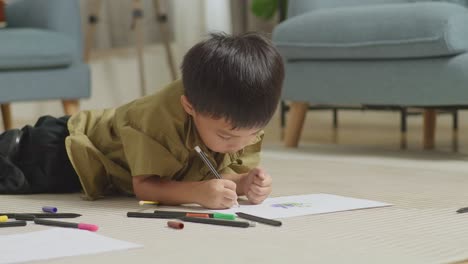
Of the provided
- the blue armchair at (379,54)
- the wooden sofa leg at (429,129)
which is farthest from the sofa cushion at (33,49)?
the wooden sofa leg at (429,129)

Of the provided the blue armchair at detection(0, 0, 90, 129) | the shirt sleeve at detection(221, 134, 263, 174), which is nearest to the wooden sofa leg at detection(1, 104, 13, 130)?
the blue armchair at detection(0, 0, 90, 129)

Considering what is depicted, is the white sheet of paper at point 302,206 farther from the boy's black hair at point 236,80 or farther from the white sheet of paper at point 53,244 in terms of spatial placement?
the white sheet of paper at point 53,244

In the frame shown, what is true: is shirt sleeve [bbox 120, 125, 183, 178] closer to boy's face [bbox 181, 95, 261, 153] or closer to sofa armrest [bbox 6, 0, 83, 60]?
boy's face [bbox 181, 95, 261, 153]

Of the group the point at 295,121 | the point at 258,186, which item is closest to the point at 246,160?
the point at 258,186

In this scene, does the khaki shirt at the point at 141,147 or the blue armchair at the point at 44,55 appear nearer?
the khaki shirt at the point at 141,147

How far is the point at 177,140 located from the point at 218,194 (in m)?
0.15

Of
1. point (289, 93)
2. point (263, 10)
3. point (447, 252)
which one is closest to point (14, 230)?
point (447, 252)

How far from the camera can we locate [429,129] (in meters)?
2.96

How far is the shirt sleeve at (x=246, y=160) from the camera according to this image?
1.71m

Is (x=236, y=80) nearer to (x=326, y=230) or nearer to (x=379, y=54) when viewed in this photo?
(x=326, y=230)

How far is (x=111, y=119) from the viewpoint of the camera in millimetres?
1769

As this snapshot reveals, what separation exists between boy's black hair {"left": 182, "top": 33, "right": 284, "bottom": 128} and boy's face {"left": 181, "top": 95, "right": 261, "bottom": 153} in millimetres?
15

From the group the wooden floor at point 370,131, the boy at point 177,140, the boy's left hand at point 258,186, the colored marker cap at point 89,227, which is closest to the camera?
the colored marker cap at point 89,227

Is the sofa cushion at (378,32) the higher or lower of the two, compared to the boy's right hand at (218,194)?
higher
